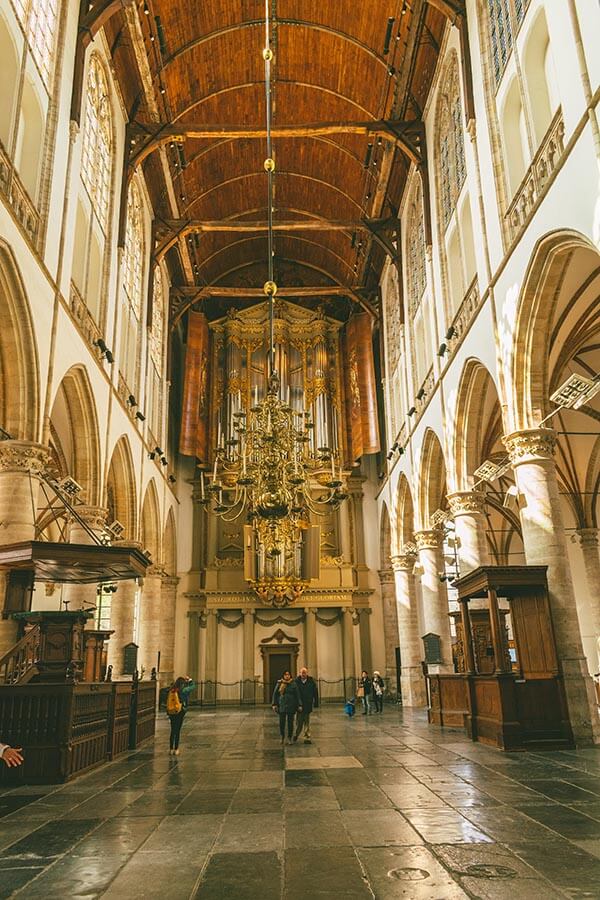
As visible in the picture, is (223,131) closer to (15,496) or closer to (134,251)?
(134,251)

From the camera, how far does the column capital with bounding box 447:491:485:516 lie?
1603 centimetres

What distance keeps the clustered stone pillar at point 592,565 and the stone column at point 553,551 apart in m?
14.0

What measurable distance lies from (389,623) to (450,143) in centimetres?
1862

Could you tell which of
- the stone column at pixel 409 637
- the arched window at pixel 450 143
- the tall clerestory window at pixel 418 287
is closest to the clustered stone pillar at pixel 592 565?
the stone column at pixel 409 637

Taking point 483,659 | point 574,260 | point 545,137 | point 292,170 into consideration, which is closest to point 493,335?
point 574,260

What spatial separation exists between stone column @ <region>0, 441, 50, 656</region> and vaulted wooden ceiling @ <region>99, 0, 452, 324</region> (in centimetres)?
1108

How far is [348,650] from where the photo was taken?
28.5 meters

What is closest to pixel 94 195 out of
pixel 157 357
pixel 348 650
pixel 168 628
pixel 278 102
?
pixel 278 102

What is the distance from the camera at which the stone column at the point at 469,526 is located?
1575 cm

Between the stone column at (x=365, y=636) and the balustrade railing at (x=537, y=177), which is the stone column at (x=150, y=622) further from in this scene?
the balustrade railing at (x=537, y=177)

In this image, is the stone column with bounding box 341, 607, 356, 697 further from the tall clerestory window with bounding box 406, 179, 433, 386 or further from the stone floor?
the stone floor

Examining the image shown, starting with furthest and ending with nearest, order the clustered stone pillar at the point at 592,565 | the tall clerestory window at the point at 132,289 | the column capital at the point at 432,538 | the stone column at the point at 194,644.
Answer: the stone column at the point at 194,644
the clustered stone pillar at the point at 592,565
the column capital at the point at 432,538
the tall clerestory window at the point at 132,289

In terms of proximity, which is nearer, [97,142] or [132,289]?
[97,142]

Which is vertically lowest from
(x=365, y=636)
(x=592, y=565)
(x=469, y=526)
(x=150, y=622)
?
(x=365, y=636)
